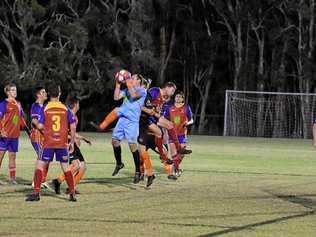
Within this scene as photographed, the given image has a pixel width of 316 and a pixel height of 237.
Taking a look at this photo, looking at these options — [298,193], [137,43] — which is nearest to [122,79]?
[298,193]

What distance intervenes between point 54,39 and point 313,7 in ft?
63.7

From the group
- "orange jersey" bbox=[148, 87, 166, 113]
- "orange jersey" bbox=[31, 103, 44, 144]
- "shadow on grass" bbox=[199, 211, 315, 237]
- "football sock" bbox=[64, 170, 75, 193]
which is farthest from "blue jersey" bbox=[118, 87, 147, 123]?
"shadow on grass" bbox=[199, 211, 315, 237]

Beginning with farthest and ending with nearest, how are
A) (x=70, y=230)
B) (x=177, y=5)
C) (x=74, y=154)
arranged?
1. (x=177, y=5)
2. (x=74, y=154)
3. (x=70, y=230)

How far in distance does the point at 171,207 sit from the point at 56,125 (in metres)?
2.33

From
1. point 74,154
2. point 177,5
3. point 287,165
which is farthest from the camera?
point 177,5

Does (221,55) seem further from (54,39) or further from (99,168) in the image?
(99,168)

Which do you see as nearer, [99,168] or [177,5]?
[99,168]

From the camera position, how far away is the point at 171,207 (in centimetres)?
1168

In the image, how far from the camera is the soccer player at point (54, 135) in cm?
1221

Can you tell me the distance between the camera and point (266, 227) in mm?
9836

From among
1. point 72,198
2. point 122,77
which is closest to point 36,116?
Result: point 122,77

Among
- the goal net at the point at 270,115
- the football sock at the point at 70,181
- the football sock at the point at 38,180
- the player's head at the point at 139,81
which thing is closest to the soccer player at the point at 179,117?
the player's head at the point at 139,81

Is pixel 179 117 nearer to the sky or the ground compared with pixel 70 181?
nearer to the sky

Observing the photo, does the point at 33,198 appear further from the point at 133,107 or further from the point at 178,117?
the point at 178,117
